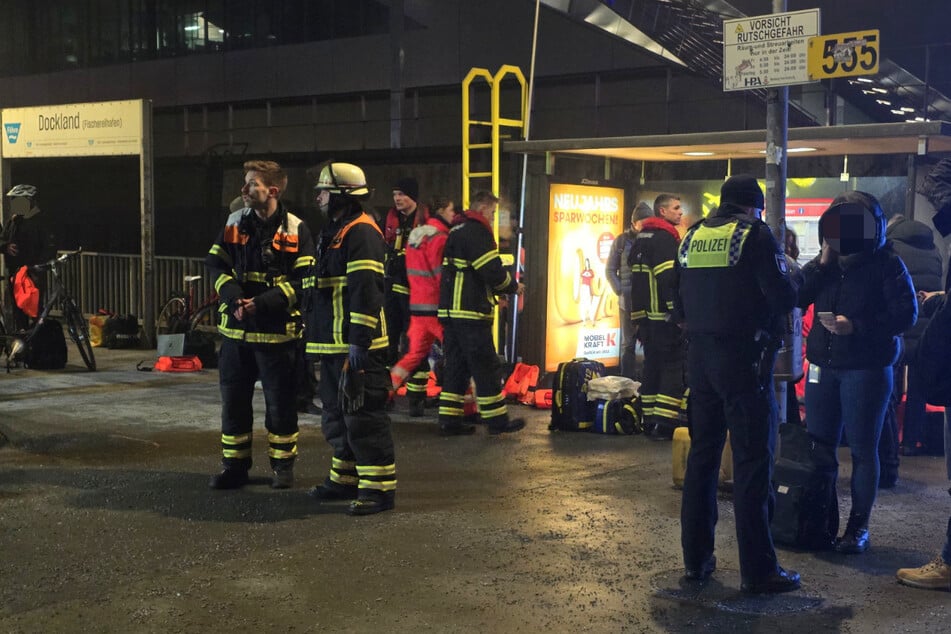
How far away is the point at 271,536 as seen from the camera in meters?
6.63

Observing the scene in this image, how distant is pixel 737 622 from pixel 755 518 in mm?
570

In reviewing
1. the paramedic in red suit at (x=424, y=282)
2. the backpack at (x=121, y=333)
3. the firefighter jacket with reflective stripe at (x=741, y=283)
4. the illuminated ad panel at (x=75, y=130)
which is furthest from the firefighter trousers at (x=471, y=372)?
the backpack at (x=121, y=333)

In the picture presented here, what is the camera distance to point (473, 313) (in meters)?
9.61

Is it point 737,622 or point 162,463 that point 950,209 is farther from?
point 162,463

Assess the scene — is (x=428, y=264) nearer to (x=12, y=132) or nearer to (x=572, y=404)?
(x=572, y=404)

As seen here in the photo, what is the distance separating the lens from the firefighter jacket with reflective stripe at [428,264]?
33.5 feet

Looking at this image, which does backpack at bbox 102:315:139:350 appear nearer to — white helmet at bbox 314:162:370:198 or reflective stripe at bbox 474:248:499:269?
reflective stripe at bbox 474:248:499:269

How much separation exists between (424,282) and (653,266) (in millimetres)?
2007

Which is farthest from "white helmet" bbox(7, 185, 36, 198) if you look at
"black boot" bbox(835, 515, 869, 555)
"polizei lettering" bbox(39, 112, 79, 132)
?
"black boot" bbox(835, 515, 869, 555)

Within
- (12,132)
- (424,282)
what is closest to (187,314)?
(12,132)

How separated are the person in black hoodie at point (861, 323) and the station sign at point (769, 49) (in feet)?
3.29

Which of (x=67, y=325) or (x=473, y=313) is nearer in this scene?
(x=473, y=313)

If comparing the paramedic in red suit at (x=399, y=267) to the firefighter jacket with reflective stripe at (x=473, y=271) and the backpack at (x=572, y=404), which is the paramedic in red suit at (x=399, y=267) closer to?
the firefighter jacket with reflective stripe at (x=473, y=271)

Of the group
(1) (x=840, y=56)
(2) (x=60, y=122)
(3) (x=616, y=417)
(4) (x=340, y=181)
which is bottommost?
(3) (x=616, y=417)
